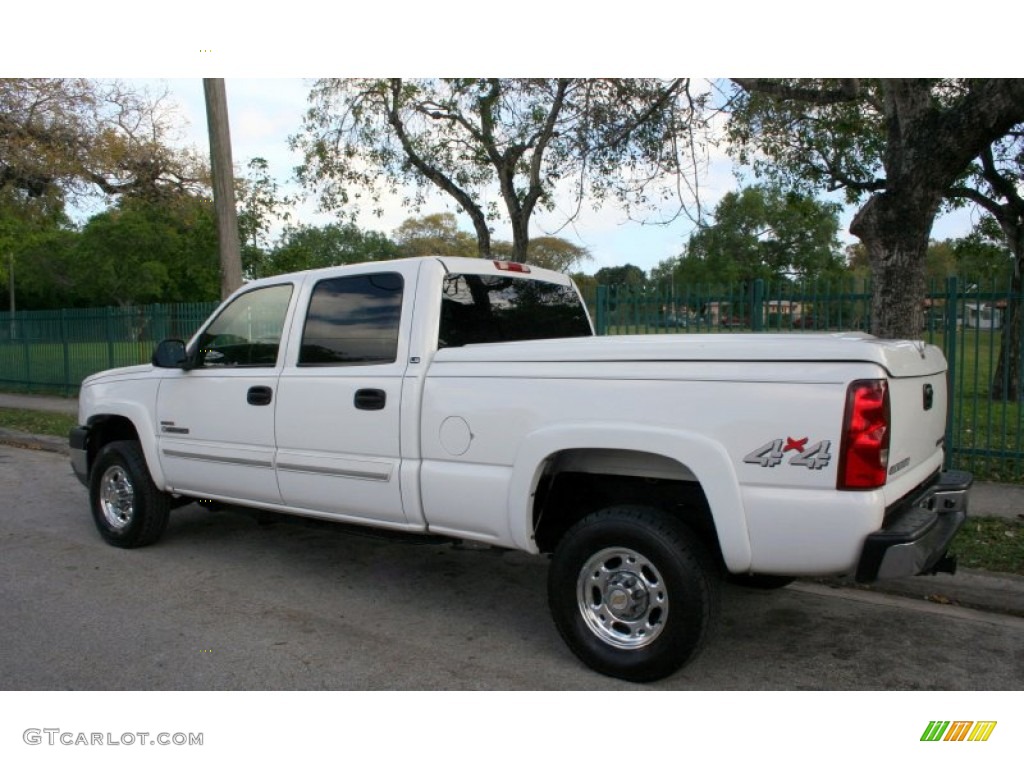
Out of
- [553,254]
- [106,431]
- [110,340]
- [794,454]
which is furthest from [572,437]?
[553,254]

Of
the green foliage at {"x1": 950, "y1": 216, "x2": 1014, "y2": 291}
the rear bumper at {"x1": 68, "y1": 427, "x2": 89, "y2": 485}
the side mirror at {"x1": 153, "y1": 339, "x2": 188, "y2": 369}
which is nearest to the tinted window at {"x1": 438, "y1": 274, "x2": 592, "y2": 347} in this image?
the side mirror at {"x1": 153, "y1": 339, "x2": 188, "y2": 369}

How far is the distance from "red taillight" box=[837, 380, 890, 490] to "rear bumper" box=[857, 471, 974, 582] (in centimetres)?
24

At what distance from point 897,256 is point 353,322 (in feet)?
15.4

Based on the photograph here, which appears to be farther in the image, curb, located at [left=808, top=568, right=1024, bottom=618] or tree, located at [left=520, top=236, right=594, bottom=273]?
tree, located at [left=520, top=236, right=594, bottom=273]

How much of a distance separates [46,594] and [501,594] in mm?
2799

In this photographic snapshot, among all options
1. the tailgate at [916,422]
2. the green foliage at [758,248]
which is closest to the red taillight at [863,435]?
the tailgate at [916,422]

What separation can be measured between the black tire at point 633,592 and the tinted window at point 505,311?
140cm

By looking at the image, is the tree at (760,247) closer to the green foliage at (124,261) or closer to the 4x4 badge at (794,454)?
the green foliage at (124,261)

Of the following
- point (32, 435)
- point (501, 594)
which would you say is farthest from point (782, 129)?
point (32, 435)

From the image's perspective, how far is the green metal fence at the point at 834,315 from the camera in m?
7.80

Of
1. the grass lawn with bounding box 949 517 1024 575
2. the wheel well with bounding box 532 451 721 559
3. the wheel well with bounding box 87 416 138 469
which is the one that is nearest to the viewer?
the wheel well with bounding box 532 451 721 559

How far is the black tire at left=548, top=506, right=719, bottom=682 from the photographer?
349 centimetres

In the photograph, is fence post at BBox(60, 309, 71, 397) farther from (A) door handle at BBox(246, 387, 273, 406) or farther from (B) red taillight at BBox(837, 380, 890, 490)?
(B) red taillight at BBox(837, 380, 890, 490)

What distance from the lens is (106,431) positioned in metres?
6.26
